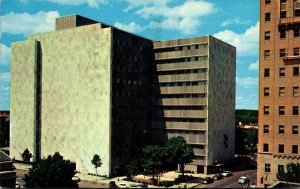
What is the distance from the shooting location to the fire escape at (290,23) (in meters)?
81.6

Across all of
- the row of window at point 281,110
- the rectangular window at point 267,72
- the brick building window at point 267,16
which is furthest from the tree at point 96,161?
the brick building window at point 267,16

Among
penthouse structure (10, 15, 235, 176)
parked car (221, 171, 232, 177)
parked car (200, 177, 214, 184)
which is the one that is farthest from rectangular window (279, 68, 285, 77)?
parked car (221, 171, 232, 177)

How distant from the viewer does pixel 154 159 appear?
97.8 meters

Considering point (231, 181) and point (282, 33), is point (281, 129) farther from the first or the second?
point (231, 181)

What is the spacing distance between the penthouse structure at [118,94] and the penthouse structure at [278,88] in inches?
1142

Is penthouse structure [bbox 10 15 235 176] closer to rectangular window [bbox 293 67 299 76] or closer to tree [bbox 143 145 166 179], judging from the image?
tree [bbox 143 145 166 179]

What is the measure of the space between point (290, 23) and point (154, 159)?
48.4 meters

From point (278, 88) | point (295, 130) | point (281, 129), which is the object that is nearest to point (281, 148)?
point (281, 129)

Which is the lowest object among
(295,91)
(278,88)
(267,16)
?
(295,91)

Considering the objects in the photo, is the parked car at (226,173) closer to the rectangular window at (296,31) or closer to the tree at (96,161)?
the tree at (96,161)

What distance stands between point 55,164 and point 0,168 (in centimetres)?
1057

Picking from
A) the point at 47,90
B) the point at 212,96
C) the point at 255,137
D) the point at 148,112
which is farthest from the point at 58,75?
the point at 255,137

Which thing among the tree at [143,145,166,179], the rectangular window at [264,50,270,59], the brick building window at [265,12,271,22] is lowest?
the tree at [143,145,166,179]

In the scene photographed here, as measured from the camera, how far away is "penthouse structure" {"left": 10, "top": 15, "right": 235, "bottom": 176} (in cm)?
11075
